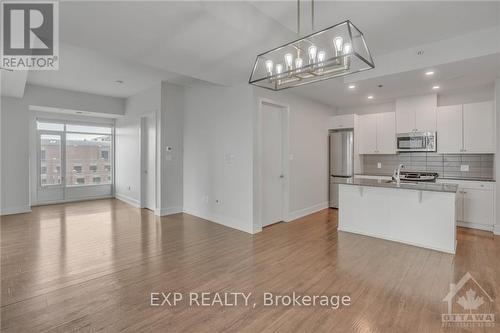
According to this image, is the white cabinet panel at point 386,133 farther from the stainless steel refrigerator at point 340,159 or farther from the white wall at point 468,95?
the white wall at point 468,95

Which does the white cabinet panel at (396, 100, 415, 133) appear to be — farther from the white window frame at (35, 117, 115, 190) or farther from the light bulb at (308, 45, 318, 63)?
the white window frame at (35, 117, 115, 190)

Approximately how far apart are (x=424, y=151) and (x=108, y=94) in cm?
802

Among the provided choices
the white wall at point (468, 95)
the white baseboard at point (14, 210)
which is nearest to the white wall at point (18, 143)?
the white baseboard at point (14, 210)

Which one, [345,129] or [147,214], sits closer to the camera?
[147,214]

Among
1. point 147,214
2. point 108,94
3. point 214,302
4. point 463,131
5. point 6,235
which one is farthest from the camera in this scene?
point 108,94

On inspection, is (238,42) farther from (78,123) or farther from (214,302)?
(78,123)

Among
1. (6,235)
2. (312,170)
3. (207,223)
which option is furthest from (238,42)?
(6,235)

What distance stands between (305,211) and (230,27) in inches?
171

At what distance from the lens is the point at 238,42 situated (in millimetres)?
2848

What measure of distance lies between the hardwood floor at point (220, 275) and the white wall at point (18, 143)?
149 cm

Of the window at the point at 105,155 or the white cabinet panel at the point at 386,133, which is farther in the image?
the window at the point at 105,155

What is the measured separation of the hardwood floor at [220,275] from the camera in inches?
82.5

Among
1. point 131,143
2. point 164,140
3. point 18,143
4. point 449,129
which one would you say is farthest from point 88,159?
point 449,129

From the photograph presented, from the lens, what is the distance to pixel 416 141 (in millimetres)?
5348
